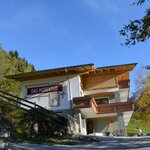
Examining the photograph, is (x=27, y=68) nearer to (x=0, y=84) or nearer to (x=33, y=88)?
(x=0, y=84)

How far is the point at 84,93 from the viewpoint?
33500 mm

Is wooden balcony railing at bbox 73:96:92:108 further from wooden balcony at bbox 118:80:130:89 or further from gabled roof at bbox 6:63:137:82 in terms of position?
wooden balcony at bbox 118:80:130:89

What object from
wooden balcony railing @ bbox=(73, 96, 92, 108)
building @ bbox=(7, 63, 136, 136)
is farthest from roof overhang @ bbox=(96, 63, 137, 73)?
wooden balcony railing @ bbox=(73, 96, 92, 108)

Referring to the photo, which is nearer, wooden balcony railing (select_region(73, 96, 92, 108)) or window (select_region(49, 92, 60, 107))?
wooden balcony railing (select_region(73, 96, 92, 108))

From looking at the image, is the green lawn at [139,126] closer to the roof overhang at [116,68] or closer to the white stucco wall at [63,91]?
the roof overhang at [116,68]

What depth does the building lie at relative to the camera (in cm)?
3000

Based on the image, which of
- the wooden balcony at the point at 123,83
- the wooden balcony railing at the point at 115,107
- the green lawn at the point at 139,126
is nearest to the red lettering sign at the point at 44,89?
the wooden balcony railing at the point at 115,107

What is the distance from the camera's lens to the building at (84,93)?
98.4 ft

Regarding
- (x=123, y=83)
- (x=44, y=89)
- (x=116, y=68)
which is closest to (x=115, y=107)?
(x=116, y=68)

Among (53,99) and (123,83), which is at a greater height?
(123,83)

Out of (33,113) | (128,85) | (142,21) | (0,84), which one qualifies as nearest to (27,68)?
(0,84)

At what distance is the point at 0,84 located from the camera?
154 ft

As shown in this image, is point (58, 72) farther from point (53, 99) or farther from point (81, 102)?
point (81, 102)

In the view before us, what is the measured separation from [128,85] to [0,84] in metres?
20.9
